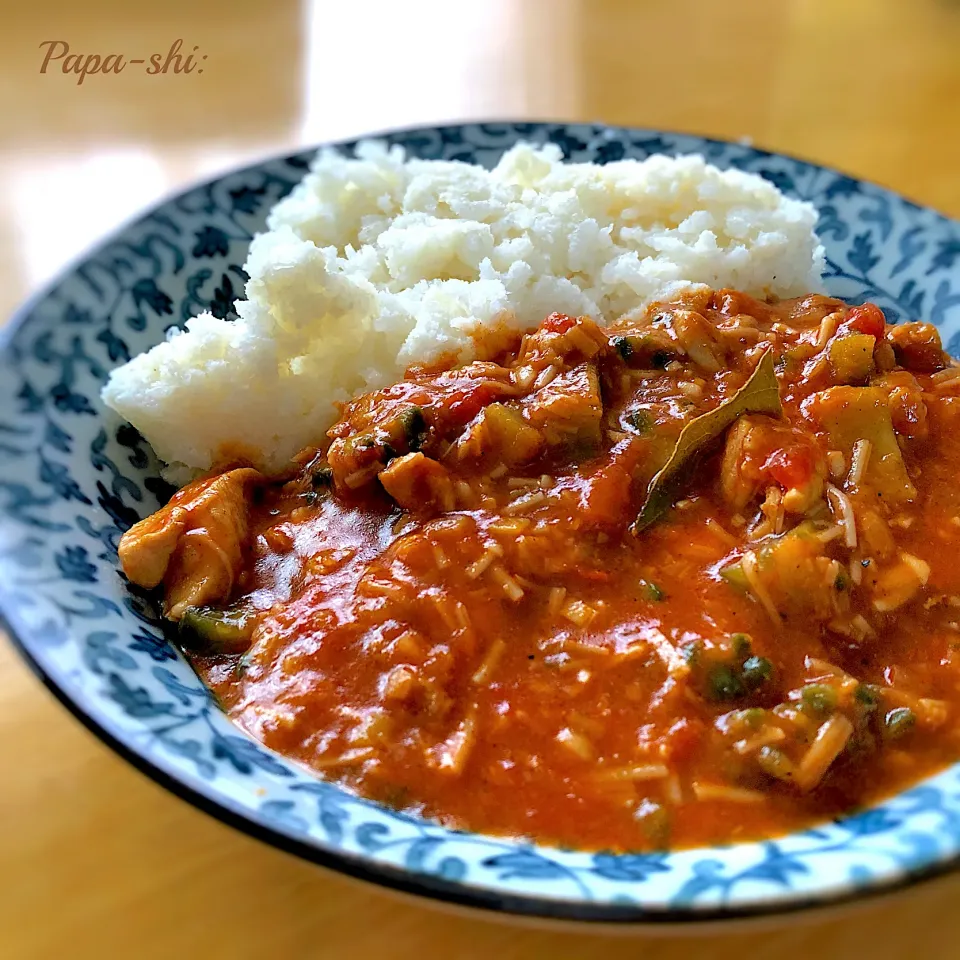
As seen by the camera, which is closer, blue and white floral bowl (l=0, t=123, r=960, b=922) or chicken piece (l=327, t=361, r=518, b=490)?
blue and white floral bowl (l=0, t=123, r=960, b=922)

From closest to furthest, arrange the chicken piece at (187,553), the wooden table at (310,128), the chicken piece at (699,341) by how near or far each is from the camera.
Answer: the wooden table at (310,128) < the chicken piece at (187,553) < the chicken piece at (699,341)

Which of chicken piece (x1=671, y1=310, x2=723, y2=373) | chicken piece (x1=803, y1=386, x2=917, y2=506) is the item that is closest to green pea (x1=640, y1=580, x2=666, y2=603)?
chicken piece (x1=803, y1=386, x2=917, y2=506)

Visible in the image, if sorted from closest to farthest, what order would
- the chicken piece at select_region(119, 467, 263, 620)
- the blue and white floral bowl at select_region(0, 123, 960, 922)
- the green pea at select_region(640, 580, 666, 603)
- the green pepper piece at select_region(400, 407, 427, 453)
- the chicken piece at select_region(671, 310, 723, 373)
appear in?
the blue and white floral bowl at select_region(0, 123, 960, 922), the green pea at select_region(640, 580, 666, 603), the chicken piece at select_region(119, 467, 263, 620), the green pepper piece at select_region(400, 407, 427, 453), the chicken piece at select_region(671, 310, 723, 373)

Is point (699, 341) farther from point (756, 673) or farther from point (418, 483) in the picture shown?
point (756, 673)

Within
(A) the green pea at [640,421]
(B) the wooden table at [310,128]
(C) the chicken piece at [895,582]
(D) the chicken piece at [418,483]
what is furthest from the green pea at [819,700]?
(D) the chicken piece at [418,483]

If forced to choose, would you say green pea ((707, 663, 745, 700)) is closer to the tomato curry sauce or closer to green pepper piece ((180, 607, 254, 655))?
the tomato curry sauce

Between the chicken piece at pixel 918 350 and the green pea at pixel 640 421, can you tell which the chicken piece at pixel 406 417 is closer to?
the green pea at pixel 640 421
